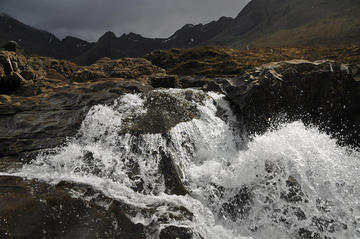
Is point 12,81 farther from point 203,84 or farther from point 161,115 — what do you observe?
point 203,84

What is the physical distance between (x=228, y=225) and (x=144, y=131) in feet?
17.9

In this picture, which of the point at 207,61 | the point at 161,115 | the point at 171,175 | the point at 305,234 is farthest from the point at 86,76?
the point at 207,61

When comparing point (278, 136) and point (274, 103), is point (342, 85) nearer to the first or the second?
point (274, 103)

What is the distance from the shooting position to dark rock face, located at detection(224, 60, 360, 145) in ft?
47.8

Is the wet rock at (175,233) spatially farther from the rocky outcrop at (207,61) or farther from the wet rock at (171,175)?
the rocky outcrop at (207,61)

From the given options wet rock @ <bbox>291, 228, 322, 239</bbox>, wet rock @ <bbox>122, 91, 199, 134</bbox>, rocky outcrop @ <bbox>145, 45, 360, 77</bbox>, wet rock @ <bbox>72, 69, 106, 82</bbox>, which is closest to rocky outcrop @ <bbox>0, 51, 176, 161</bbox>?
wet rock @ <bbox>72, 69, 106, 82</bbox>

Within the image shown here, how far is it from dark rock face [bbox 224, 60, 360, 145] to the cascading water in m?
1.74

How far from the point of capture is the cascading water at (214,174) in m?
8.23

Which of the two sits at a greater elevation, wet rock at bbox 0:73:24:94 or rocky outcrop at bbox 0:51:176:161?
wet rock at bbox 0:73:24:94

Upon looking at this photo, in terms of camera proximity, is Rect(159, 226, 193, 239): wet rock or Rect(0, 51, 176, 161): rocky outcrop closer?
Rect(159, 226, 193, 239): wet rock

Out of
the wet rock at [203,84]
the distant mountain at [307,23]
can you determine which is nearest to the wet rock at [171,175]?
the wet rock at [203,84]

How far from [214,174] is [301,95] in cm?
855

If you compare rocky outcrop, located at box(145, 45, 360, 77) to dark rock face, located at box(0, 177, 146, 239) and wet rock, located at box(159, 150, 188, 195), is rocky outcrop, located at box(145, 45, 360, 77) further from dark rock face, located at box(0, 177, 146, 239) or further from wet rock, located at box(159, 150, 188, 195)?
dark rock face, located at box(0, 177, 146, 239)

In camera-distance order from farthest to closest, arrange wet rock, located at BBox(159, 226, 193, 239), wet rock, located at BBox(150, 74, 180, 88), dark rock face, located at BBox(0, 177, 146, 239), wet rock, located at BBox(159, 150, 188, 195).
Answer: wet rock, located at BBox(150, 74, 180, 88), wet rock, located at BBox(159, 150, 188, 195), wet rock, located at BBox(159, 226, 193, 239), dark rock face, located at BBox(0, 177, 146, 239)
